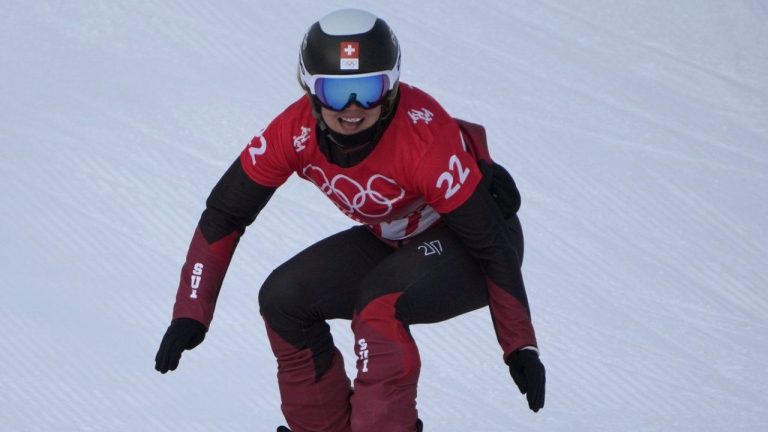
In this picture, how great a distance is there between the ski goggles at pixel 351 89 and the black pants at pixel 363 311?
0.43m

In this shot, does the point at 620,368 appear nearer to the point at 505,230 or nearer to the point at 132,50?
the point at 505,230

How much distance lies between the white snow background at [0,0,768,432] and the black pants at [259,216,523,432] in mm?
862

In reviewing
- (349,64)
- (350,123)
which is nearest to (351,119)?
(350,123)

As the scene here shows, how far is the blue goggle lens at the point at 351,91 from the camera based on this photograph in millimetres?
3000

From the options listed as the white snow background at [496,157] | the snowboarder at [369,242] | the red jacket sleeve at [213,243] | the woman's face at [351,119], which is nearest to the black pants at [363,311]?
the snowboarder at [369,242]

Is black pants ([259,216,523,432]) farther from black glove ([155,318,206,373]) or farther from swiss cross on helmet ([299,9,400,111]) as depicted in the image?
swiss cross on helmet ([299,9,400,111])

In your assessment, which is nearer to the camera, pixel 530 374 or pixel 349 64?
pixel 349 64

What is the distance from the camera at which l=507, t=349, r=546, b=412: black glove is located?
3.10 metres

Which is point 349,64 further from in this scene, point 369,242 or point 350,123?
point 369,242

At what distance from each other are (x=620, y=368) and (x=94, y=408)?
1682 mm

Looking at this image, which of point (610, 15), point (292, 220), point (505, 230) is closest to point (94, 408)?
point (292, 220)

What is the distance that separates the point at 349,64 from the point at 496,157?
255 centimetres

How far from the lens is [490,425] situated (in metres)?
4.21

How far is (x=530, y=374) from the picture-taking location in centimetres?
312
